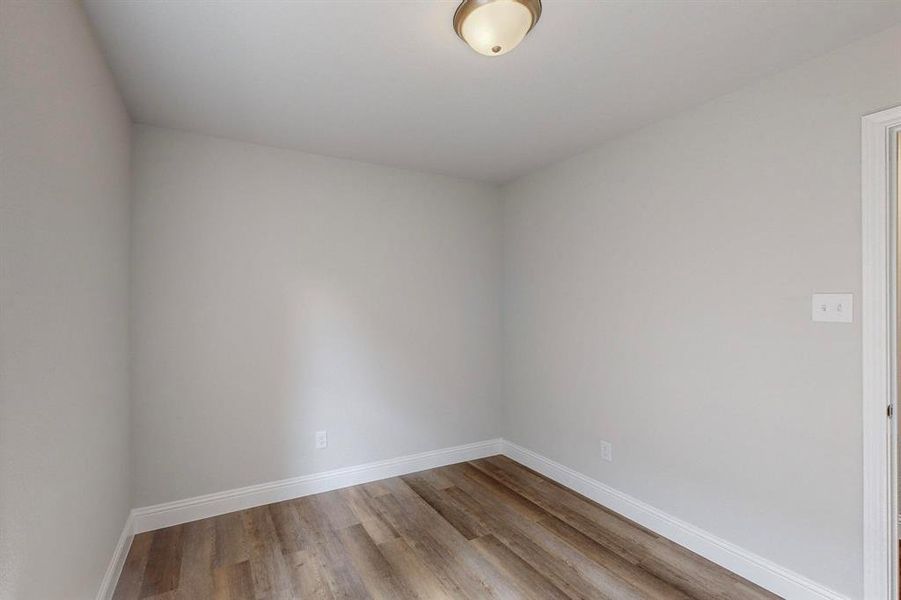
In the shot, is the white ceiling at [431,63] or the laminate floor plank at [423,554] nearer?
the white ceiling at [431,63]

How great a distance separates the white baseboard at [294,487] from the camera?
272 cm

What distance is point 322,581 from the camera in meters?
2.22

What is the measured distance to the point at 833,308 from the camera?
1926mm

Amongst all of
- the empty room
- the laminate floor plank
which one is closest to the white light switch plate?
the empty room

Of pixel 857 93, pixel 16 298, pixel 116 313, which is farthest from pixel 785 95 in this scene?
pixel 116 313

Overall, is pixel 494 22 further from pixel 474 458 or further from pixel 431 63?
pixel 474 458

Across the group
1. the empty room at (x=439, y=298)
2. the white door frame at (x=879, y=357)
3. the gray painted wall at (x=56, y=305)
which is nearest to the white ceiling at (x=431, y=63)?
the empty room at (x=439, y=298)

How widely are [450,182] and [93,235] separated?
8.66ft

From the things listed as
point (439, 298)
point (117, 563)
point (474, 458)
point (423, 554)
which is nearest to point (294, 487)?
point (117, 563)

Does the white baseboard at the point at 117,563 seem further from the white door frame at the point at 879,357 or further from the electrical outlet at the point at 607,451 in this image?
the white door frame at the point at 879,357

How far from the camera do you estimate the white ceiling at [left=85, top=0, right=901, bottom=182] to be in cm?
168

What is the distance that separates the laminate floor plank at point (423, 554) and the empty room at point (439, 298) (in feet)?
0.08

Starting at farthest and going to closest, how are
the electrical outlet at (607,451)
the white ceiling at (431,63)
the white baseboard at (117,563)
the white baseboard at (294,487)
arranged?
the electrical outlet at (607,451) → the white baseboard at (294,487) → the white baseboard at (117,563) → the white ceiling at (431,63)

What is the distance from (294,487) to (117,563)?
1.08 m
